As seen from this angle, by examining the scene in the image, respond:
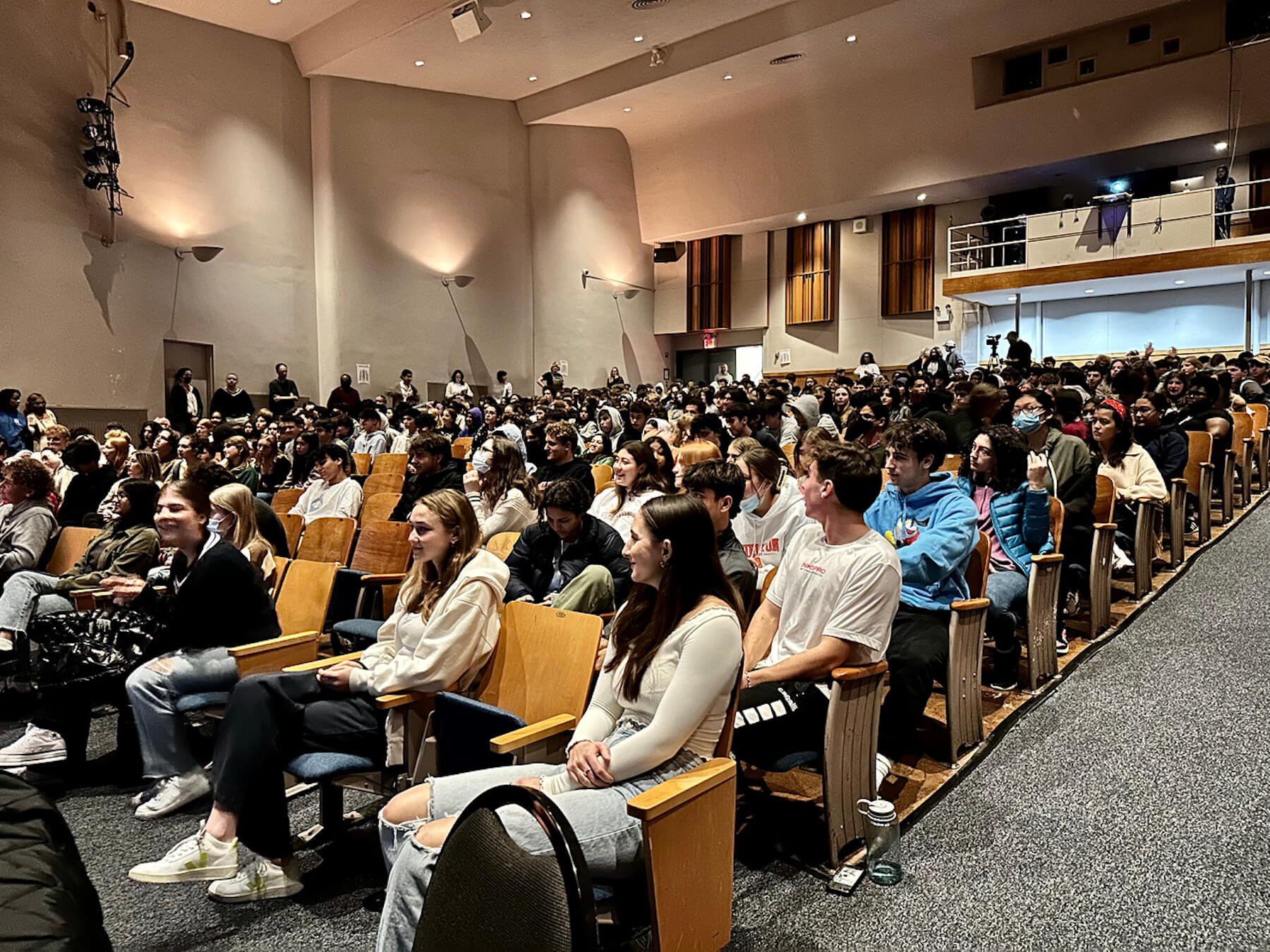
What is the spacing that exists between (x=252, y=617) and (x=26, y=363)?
9.66 meters

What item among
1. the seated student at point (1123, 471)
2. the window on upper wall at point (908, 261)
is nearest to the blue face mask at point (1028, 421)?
the seated student at point (1123, 471)

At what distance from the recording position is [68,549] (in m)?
4.30

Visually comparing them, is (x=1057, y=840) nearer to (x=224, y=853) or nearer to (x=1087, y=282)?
(x=224, y=853)

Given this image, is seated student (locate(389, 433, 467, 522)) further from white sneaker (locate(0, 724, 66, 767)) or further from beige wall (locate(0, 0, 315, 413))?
beige wall (locate(0, 0, 315, 413))

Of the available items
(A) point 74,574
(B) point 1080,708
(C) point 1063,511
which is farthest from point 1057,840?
(A) point 74,574

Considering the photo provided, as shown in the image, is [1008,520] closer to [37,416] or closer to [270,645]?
[270,645]

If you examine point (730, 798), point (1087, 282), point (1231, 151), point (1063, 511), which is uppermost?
point (1231, 151)

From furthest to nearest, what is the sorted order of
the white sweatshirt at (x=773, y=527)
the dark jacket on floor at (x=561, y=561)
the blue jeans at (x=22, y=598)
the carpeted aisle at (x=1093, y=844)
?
the blue jeans at (x=22, y=598) → the white sweatshirt at (x=773, y=527) → the dark jacket on floor at (x=561, y=561) → the carpeted aisle at (x=1093, y=844)

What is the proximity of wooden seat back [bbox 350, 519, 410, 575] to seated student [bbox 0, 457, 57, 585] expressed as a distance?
1.52 meters

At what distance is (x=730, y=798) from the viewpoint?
177 centimetres

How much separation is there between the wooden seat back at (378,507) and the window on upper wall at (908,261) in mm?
12931

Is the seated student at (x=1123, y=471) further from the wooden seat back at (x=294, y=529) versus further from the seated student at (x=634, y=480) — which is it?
the wooden seat back at (x=294, y=529)

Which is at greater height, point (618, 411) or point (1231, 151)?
point (1231, 151)

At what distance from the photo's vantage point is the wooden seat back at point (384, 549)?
4246 millimetres
